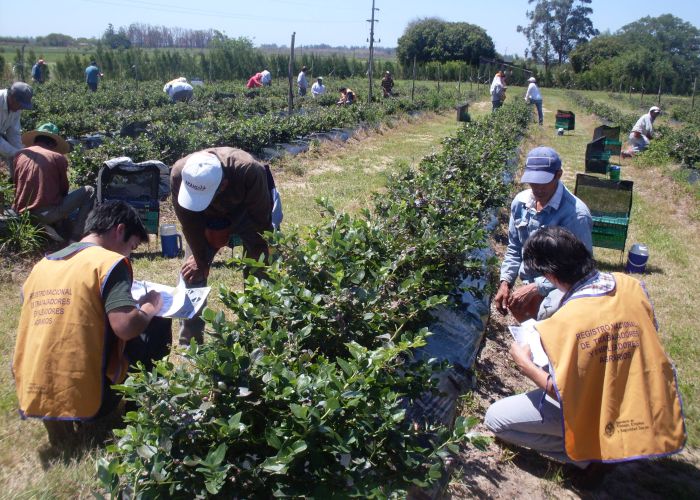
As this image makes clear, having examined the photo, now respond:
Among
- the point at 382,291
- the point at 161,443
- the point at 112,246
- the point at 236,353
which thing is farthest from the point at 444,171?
the point at 161,443

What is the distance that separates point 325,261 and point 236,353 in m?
0.94

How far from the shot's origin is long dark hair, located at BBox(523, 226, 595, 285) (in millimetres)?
2691

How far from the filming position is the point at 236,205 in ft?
11.6

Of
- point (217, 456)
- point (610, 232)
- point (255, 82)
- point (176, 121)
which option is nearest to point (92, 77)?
point (255, 82)

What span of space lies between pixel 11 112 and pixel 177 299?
4925mm

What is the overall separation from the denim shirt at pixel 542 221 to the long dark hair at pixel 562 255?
0.79m

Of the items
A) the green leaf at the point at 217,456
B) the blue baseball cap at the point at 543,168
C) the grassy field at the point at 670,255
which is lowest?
the grassy field at the point at 670,255

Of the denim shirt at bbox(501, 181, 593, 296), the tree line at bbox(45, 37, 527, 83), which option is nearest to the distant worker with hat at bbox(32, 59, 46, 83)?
the tree line at bbox(45, 37, 527, 83)

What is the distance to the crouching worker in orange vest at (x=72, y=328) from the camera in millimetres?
2604

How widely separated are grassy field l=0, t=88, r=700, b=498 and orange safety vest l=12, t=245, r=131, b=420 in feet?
0.99

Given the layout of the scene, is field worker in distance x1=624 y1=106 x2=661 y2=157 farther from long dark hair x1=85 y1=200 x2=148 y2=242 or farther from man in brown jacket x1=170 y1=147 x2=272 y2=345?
long dark hair x1=85 y1=200 x2=148 y2=242

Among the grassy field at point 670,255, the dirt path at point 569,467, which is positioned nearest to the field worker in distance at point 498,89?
the grassy field at point 670,255

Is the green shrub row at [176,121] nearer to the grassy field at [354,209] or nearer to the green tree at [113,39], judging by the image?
the grassy field at [354,209]

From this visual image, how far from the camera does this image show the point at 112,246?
286 centimetres
